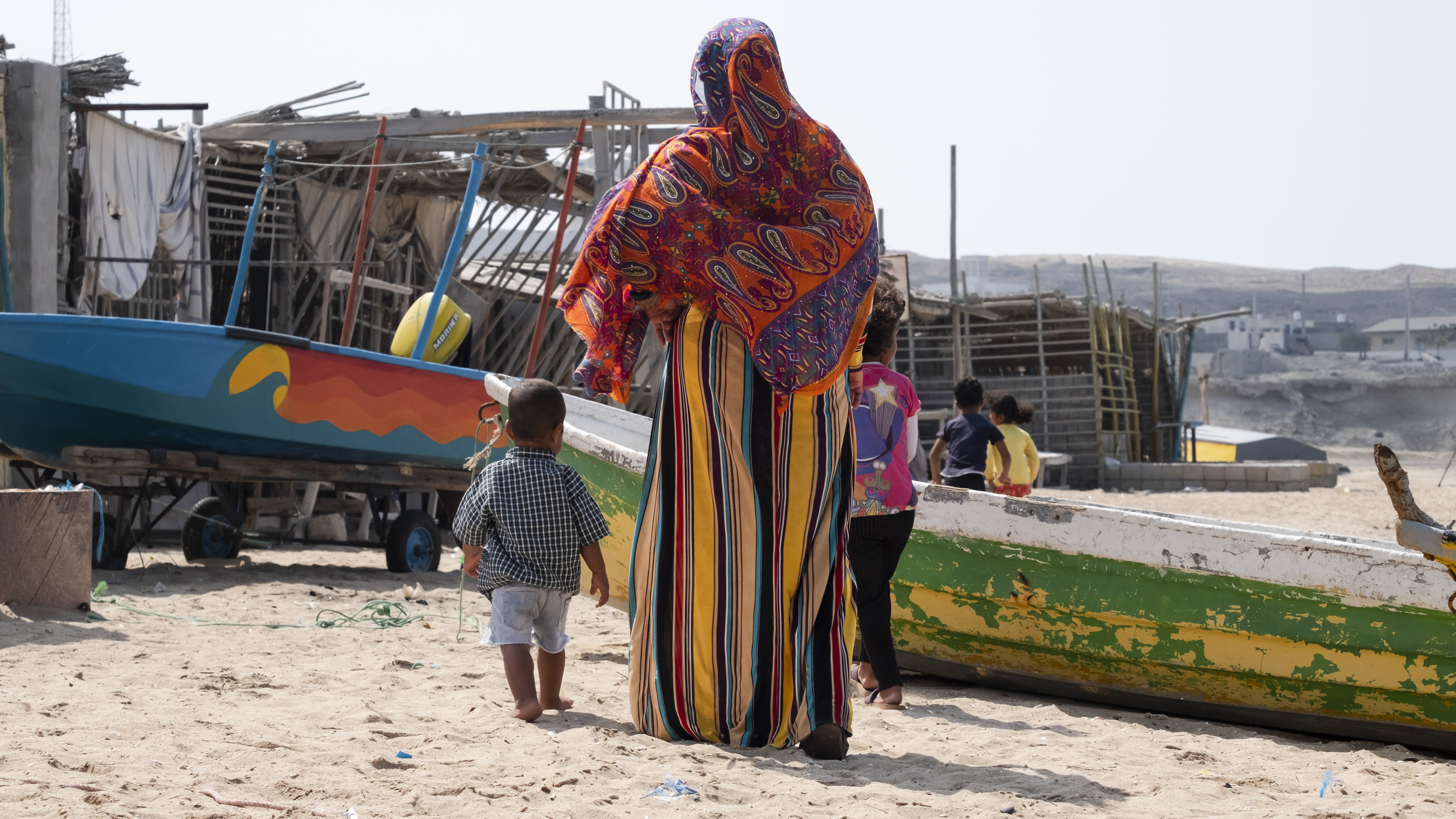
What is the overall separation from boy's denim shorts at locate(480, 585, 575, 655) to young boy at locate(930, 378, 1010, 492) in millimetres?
2620

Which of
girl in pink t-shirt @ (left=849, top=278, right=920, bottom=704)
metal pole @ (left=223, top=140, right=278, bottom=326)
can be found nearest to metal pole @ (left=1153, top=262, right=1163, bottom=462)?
metal pole @ (left=223, top=140, right=278, bottom=326)

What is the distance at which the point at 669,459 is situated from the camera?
10.6 ft

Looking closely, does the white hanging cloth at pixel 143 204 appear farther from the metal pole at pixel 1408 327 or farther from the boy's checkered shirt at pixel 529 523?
the metal pole at pixel 1408 327

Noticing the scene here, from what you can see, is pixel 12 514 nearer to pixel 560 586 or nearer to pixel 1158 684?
pixel 560 586

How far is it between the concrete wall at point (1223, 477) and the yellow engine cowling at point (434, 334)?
14.0m

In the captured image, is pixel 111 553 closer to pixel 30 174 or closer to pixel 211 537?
pixel 211 537

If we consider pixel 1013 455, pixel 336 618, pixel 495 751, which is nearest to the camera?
pixel 495 751

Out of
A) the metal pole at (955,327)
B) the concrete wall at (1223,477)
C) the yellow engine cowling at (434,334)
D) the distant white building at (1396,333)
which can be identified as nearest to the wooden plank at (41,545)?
the yellow engine cowling at (434,334)

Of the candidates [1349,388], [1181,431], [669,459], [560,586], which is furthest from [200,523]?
[1349,388]

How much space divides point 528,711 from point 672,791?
878 millimetres

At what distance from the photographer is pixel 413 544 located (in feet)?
26.6

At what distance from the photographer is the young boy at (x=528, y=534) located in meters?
3.50

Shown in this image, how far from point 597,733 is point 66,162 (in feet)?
26.9

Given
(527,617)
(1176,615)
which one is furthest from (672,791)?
(1176,615)
